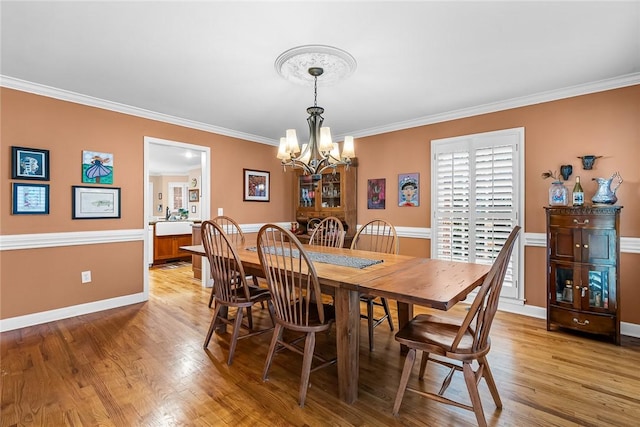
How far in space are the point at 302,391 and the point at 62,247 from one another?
10.0ft

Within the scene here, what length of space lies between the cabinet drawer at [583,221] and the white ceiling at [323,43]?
1293 millimetres

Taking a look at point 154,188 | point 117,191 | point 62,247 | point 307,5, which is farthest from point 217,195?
point 154,188

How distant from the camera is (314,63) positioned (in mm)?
2482

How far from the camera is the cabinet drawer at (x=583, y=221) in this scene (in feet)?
8.74

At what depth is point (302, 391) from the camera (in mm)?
1854

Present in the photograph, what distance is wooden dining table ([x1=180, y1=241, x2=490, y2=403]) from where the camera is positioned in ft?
5.11

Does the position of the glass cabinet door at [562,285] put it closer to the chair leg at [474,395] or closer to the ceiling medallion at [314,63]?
the chair leg at [474,395]

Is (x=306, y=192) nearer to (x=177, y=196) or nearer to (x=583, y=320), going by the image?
(x=583, y=320)

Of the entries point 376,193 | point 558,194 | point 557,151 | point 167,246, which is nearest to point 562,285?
point 558,194

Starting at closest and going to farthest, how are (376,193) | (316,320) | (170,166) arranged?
1. (316,320)
2. (376,193)
3. (170,166)

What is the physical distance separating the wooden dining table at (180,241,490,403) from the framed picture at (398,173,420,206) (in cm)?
202

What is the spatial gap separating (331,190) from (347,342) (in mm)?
3237

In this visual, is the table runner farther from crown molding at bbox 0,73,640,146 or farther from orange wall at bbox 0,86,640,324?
crown molding at bbox 0,73,640,146

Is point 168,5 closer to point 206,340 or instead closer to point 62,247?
point 206,340
